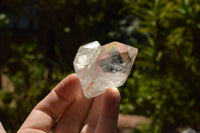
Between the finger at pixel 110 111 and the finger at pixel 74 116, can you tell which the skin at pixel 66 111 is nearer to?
the finger at pixel 74 116

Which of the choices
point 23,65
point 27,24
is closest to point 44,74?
point 23,65

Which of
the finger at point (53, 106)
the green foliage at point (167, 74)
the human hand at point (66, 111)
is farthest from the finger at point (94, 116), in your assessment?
the green foliage at point (167, 74)

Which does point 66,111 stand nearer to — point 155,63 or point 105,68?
point 105,68

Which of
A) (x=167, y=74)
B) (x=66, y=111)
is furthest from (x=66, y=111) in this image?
(x=167, y=74)

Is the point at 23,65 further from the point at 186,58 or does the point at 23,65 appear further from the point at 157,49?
the point at 186,58

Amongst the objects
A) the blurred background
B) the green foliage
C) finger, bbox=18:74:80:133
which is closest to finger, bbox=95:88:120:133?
finger, bbox=18:74:80:133

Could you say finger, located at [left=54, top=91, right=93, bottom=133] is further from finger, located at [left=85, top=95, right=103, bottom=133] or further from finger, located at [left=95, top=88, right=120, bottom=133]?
finger, located at [left=95, top=88, right=120, bottom=133]
